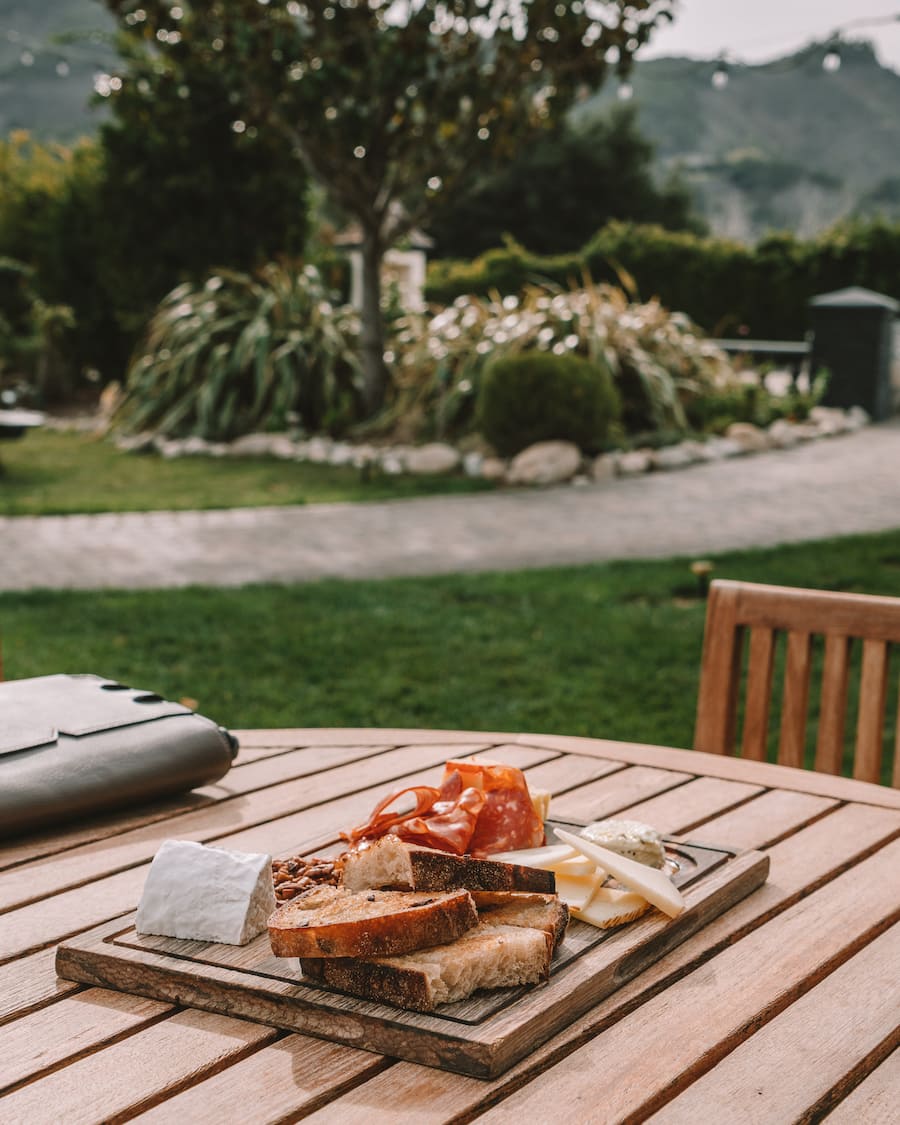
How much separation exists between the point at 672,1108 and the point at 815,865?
55 cm

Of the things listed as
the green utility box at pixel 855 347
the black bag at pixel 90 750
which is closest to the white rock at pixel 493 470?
the green utility box at pixel 855 347

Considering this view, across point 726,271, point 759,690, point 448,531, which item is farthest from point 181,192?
point 759,690

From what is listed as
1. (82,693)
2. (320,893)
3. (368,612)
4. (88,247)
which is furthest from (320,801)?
(88,247)

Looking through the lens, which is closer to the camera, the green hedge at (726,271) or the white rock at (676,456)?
the white rock at (676,456)

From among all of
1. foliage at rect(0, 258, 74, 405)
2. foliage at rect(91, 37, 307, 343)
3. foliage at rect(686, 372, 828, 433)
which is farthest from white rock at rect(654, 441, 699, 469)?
foliage at rect(0, 258, 74, 405)

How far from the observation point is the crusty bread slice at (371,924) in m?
0.99

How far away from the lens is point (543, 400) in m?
9.09

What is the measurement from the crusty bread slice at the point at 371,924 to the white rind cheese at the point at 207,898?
0.04 m

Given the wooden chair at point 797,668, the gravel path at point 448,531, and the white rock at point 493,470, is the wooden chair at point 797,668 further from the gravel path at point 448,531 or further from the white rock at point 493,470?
the white rock at point 493,470

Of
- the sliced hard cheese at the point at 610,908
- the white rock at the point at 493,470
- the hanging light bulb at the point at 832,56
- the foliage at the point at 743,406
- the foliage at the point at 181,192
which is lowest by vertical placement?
the sliced hard cheese at the point at 610,908

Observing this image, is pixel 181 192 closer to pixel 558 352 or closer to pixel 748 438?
pixel 558 352

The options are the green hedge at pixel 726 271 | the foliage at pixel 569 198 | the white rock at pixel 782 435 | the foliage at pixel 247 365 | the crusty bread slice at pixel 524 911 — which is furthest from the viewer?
the foliage at pixel 569 198

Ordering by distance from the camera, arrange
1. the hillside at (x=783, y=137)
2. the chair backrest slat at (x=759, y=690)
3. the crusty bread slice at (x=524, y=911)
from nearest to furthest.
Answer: the crusty bread slice at (x=524, y=911) → the chair backrest slat at (x=759, y=690) → the hillside at (x=783, y=137)

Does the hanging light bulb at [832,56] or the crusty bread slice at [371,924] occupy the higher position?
the hanging light bulb at [832,56]
